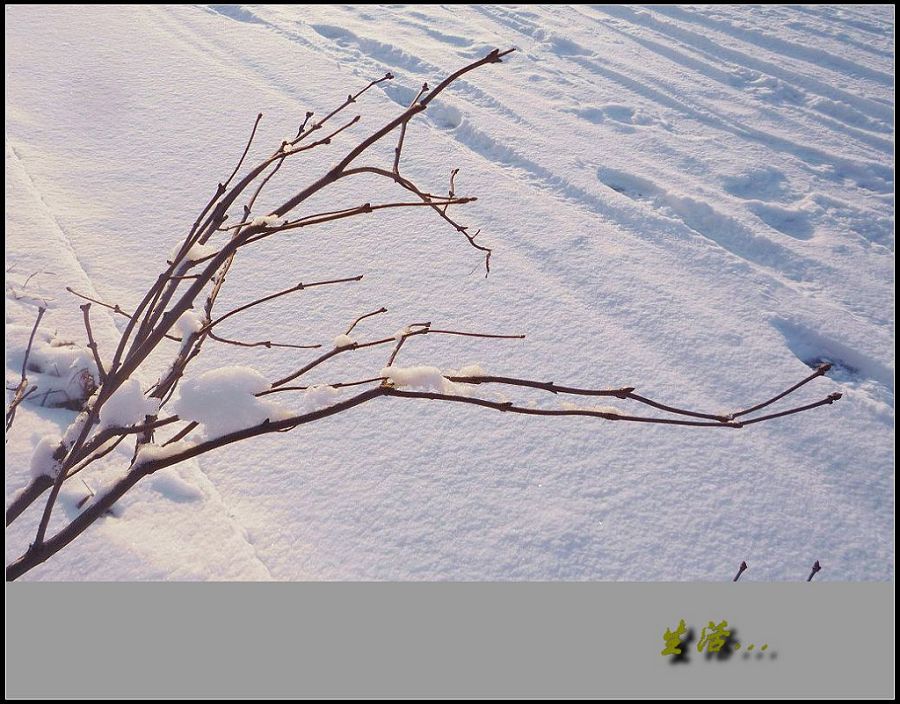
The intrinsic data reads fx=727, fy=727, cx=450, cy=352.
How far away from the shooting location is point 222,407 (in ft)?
1.90

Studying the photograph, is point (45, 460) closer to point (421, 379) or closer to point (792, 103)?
point (421, 379)

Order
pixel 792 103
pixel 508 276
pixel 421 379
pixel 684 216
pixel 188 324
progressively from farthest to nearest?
pixel 792 103 < pixel 684 216 < pixel 508 276 < pixel 188 324 < pixel 421 379

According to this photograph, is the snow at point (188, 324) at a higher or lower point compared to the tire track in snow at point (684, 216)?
higher

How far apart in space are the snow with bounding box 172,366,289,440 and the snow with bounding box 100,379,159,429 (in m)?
0.08

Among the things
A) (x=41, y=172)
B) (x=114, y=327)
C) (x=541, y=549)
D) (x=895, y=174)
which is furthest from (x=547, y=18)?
(x=541, y=549)

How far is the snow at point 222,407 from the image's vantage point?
580 millimetres

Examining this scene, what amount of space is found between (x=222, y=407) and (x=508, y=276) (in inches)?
71.7

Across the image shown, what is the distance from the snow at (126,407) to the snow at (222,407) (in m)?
0.08

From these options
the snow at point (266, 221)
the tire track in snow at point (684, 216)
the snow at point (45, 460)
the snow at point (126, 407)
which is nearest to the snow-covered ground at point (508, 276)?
the tire track in snow at point (684, 216)

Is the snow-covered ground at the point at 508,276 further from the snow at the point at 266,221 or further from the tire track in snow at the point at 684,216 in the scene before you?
the snow at the point at 266,221

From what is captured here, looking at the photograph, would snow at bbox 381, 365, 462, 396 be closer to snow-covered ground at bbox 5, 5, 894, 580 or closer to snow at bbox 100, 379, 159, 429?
snow at bbox 100, 379, 159, 429

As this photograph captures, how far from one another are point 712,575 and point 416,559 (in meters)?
0.62

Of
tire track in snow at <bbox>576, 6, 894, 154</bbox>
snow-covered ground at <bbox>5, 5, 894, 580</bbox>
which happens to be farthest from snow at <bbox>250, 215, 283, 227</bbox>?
tire track in snow at <bbox>576, 6, 894, 154</bbox>

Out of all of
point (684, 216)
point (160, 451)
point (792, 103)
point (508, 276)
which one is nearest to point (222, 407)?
point (160, 451)
